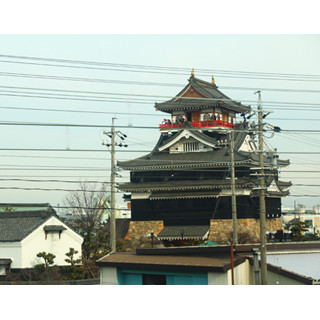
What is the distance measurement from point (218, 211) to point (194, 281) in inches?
953

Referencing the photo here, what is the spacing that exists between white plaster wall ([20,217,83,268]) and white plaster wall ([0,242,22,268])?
0.94 feet

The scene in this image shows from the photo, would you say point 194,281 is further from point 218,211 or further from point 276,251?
point 218,211

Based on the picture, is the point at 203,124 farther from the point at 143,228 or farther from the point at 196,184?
the point at 143,228

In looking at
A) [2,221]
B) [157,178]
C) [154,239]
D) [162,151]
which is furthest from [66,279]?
[162,151]

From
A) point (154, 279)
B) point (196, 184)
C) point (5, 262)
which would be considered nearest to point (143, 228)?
point (196, 184)

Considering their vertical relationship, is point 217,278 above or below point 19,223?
below

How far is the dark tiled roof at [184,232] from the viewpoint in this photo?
4091 centimetres

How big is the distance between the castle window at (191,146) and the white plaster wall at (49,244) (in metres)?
14.4

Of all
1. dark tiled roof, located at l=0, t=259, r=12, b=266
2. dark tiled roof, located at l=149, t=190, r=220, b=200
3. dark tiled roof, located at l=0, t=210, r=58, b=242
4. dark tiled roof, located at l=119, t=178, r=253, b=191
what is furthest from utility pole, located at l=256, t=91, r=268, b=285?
dark tiled roof, located at l=149, t=190, r=220, b=200

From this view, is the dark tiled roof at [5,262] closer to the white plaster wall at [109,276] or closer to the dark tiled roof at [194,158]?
the dark tiled roof at [194,158]

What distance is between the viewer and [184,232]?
41.5 metres

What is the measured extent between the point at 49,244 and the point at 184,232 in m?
11.5

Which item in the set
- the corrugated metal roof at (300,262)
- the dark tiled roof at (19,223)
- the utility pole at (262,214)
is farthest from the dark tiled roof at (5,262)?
the utility pole at (262,214)

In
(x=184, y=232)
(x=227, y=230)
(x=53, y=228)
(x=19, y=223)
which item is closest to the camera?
(x=53, y=228)
